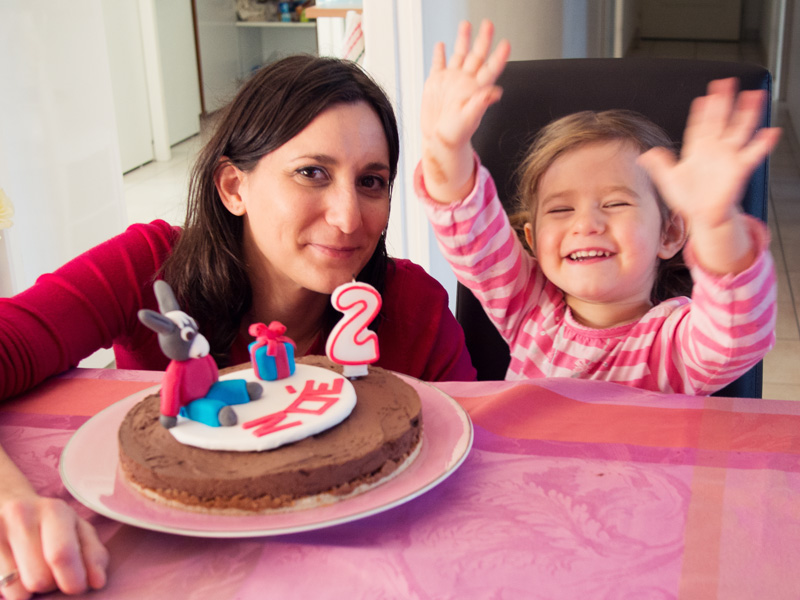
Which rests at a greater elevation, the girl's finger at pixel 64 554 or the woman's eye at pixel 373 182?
the woman's eye at pixel 373 182

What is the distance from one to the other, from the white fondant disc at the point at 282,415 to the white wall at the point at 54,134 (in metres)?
1.91

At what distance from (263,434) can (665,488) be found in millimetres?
368

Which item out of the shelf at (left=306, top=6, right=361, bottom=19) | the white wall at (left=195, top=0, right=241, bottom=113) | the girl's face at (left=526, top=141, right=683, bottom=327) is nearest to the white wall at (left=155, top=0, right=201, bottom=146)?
the white wall at (left=195, top=0, right=241, bottom=113)

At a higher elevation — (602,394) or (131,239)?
(131,239)

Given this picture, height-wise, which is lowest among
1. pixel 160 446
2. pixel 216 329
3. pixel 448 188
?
pixel 216 329

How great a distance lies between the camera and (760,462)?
799mm

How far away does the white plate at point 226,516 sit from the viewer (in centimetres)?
66

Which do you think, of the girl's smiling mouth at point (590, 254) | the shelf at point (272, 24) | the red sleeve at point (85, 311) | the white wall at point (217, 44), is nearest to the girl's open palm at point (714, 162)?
the girl's smiling mouth at point (590, 254)

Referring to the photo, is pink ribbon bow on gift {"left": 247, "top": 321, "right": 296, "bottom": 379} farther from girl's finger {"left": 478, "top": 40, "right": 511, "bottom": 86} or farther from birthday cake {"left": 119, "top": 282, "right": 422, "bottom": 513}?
girl's finger {"left": 478, "top": 40, "right": 511, "bottom": 86}

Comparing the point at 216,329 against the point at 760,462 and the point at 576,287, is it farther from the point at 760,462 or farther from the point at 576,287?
the point at 760,462

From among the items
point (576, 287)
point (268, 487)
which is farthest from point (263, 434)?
point (576, 287)

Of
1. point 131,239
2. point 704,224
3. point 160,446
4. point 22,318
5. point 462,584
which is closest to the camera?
point 462,584

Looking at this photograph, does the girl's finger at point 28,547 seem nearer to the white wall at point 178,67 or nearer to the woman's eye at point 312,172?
the woman's eye at point 312,172

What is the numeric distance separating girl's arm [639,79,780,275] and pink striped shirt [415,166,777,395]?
0.13 feet
